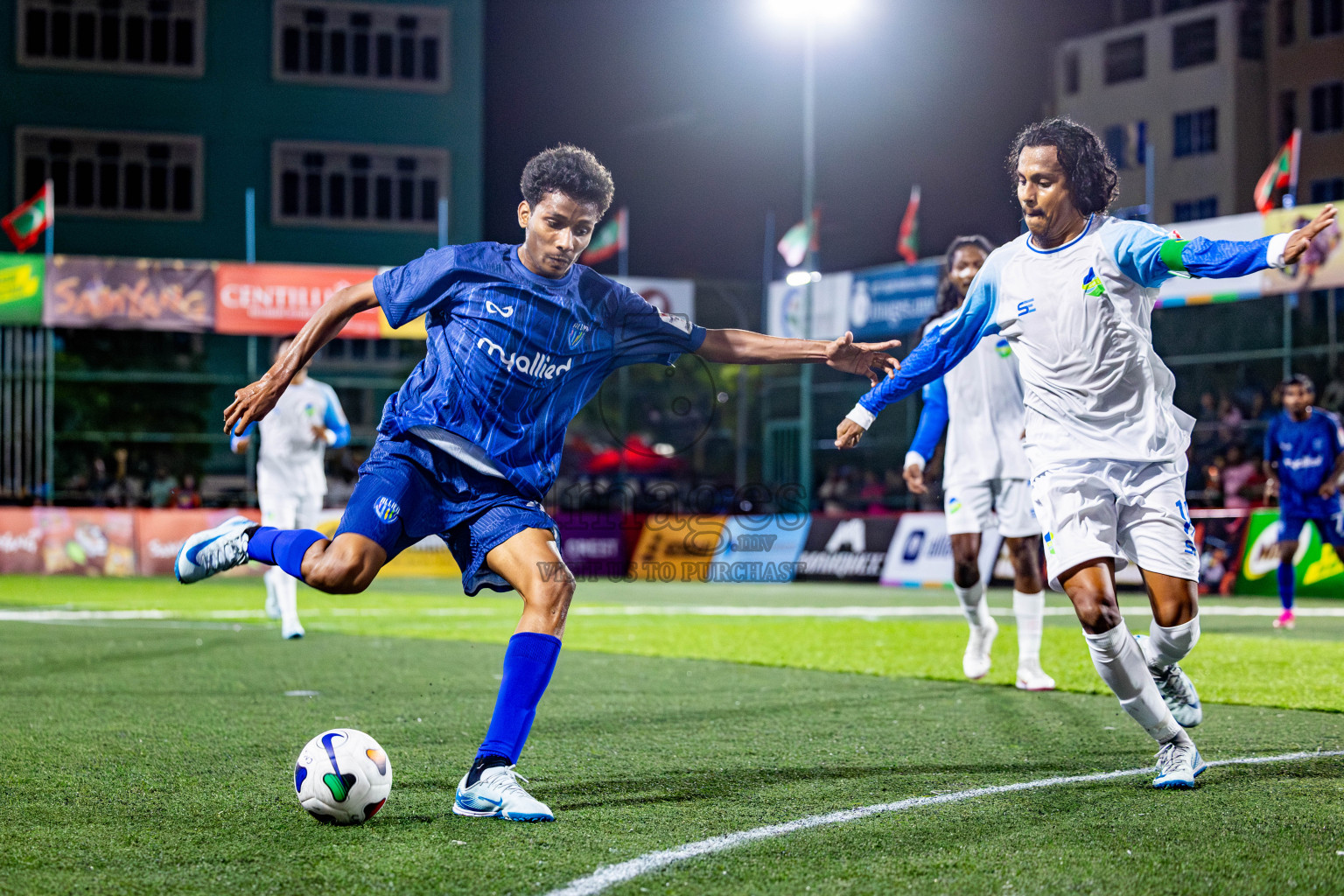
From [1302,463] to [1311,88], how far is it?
39.6 m

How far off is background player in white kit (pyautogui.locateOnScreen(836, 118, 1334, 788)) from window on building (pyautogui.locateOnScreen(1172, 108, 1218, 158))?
48579 millimetres

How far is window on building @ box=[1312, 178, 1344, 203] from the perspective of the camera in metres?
46.9

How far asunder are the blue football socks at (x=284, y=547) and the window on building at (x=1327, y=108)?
1955 inches

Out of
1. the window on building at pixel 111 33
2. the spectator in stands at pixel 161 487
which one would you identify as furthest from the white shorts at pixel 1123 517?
the window on building at pixel 111 33

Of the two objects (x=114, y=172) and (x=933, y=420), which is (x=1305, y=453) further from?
(x=114, y=172)

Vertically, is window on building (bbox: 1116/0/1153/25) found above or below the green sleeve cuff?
above

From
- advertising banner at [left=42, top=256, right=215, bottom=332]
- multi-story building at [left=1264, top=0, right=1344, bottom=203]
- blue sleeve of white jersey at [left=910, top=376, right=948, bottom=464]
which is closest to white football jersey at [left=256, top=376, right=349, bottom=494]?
blue sleeve of white jersey at [left=910, top=376, right=948, bottom=464]

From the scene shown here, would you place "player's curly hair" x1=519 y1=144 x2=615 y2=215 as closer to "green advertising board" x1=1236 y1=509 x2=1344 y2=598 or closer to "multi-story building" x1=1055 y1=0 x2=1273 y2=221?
"green advertising board" x1=1236 y1=509 x2=1344 y2=598

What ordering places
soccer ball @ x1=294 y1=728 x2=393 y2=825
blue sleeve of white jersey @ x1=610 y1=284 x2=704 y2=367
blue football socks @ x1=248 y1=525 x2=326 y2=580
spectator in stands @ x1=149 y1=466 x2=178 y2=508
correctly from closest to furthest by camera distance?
soccer ball @ x1=294 y1=728 x2=393 y2=825 → blue football socks @ x1=248 y1=525 x2=326 y2=580 → blue sleeve of white jersey @ x1=610 y1=284 x2=704 y2=367 → spectator in stands @ x1=149 y1=466 x2=178 y2=508

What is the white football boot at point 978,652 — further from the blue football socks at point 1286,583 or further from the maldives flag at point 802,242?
the maldives flag at point 802,242

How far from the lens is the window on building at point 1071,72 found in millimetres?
54688

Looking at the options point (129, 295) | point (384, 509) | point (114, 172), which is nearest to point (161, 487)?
point (129, 295)

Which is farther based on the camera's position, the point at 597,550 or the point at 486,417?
the point at 597,550

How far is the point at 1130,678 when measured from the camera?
15.9 ft
